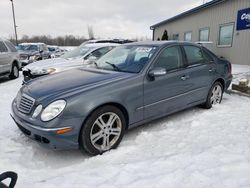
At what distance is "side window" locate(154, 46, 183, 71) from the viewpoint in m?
3.83

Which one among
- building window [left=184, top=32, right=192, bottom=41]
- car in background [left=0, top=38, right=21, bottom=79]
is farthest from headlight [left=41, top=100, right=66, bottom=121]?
building window [left=184, top=32, right=192, bottom=41]

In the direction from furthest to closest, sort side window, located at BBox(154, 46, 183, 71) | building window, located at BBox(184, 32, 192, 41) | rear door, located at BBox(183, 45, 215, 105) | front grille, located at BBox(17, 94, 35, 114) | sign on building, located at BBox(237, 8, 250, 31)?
building window, located at BBox(184, 32, 192, 41), sign on building, located at BBox(237, 8, 250, 31), rear door, located at BBox(183, 45, 215, 105), side window, located at BBox(154, 46, 183, 71), front grille, located at BBox(17, 94, 35, 114)

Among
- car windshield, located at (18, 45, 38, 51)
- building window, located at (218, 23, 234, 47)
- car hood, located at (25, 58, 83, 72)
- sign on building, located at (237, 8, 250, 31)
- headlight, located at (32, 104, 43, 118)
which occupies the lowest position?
headlight, located at (32, 104, 43, 118)

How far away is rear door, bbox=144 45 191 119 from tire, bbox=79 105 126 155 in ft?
1.81

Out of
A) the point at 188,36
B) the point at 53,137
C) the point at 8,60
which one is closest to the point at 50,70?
the point at 8,60

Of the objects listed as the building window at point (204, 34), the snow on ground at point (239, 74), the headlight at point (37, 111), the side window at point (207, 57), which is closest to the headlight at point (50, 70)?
the headlight at point (37, 111)

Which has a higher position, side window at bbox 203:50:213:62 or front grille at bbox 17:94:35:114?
side window at bbox 203:50:213:62

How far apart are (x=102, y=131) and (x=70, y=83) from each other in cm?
83

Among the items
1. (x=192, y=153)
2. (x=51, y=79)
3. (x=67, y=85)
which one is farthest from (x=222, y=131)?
(x=51, y=79)

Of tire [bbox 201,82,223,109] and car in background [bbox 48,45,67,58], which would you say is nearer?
tire [bbox 201,82,223,109]

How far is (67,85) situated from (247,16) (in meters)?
10.9

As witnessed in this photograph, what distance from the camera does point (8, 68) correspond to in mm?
9336

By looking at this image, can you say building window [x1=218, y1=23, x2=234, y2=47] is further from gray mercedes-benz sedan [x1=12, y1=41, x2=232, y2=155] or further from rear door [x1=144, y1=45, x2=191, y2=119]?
rear door [x1=144, y1=45, x2=191, y2=119]

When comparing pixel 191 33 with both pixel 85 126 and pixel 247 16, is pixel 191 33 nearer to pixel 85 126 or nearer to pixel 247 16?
pixel 247 16
